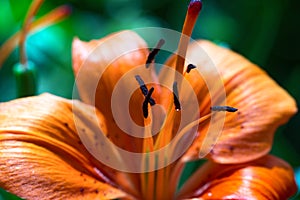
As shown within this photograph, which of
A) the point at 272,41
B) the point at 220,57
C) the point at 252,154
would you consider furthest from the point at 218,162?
the point at 272,41

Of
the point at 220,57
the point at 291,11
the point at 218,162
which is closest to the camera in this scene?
the point at 218,162

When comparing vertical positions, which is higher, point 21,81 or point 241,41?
point 21,81

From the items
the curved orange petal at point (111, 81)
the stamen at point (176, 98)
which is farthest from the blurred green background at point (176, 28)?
the stamen at point (176, 98)

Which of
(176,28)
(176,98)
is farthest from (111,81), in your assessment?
(176,28)

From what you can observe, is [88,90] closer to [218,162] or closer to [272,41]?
[218,162]

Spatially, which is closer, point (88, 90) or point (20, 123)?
point (20, 123)

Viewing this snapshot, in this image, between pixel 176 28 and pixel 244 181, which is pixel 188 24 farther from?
pixel 176 28

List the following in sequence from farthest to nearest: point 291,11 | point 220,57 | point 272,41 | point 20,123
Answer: point 291,11 < point 272,41 < point 220,57 < point 20,123
